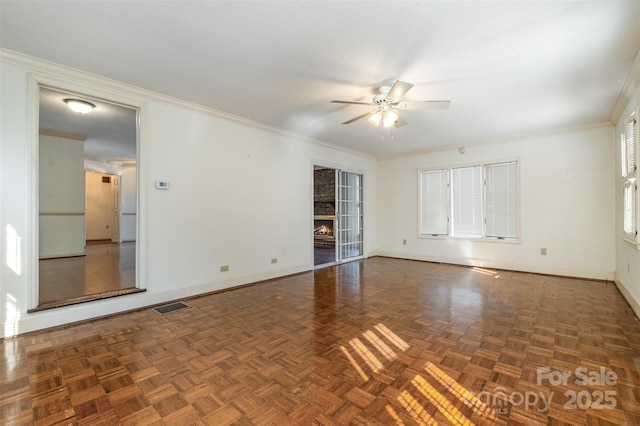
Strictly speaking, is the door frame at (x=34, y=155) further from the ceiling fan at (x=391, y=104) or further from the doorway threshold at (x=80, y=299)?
the ceiling fan at (x=391, y=104)

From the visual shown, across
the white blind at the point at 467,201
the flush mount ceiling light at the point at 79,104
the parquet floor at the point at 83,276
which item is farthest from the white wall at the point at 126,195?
the white blind at the point at 467,201

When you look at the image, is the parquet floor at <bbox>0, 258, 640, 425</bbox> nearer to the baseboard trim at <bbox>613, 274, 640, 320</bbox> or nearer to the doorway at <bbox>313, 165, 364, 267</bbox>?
the baseboard trim at <bbox>613, 274, 640, 320</bbox>

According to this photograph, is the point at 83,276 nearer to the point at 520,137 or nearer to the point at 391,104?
the point at 391,104

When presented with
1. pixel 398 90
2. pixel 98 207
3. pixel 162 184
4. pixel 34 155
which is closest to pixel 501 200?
pixel 398 90

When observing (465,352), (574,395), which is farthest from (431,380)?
(574,395)

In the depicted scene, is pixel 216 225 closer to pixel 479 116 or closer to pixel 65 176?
pixel 479 116

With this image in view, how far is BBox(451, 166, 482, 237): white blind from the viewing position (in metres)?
5.81

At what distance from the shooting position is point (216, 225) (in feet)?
13.5

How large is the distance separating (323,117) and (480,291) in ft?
11.1

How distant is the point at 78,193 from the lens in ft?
20.8

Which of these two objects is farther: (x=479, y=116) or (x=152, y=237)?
(x=479, y=116)

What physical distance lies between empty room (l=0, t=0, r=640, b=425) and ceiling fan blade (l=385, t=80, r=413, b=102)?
3 centimetres

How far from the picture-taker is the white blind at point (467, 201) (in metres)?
5.81

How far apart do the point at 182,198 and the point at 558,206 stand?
20.0ft
